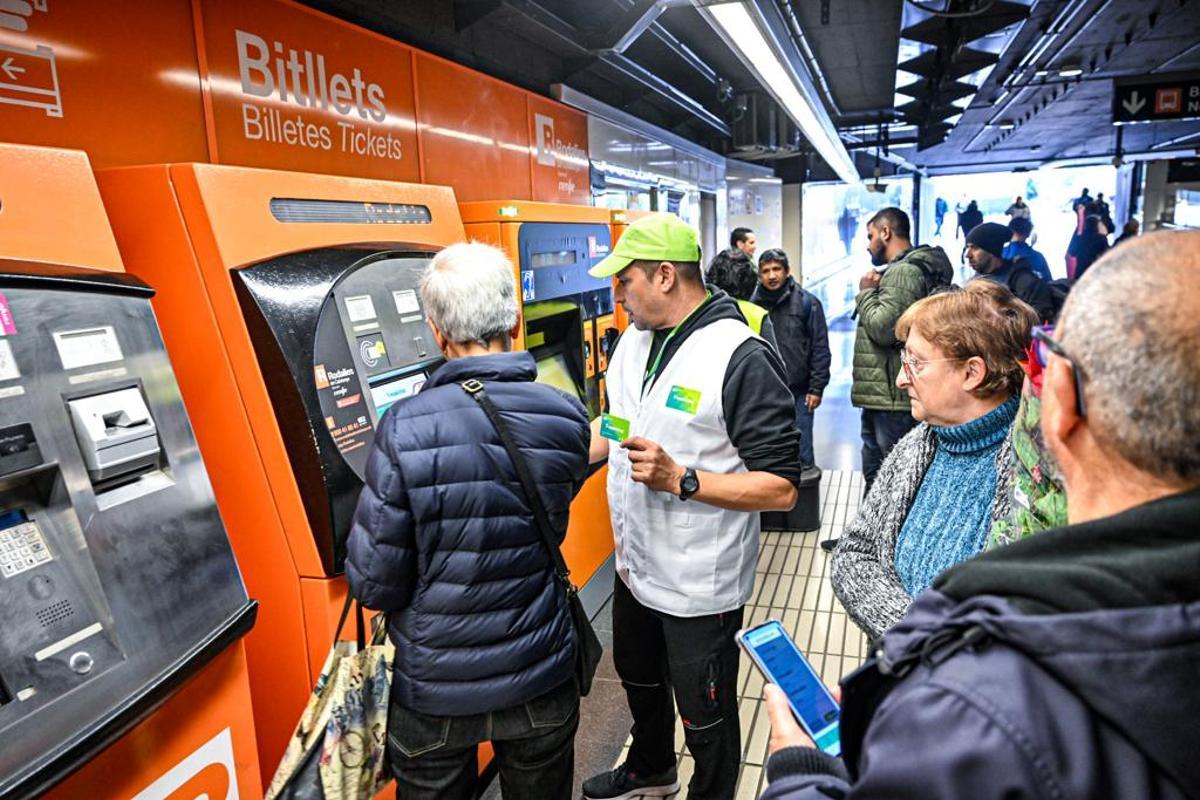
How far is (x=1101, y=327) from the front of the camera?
2.47 feet

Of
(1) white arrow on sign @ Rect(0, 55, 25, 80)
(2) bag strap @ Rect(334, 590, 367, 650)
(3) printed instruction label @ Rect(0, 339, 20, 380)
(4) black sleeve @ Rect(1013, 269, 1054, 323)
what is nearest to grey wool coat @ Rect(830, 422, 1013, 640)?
(2) bag strap @ Rect(334, 590, 367, 650)

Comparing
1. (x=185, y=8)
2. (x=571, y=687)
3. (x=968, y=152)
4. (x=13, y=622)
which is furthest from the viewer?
(x=968, y=152)

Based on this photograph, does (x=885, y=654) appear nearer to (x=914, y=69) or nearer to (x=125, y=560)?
(x=125, y=560)

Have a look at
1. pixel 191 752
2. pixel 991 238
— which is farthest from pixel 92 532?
pixel 991 238

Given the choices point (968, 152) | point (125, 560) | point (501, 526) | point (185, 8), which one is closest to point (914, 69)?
point (185, 8)

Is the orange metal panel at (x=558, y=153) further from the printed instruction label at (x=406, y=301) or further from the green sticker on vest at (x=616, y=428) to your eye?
the green sticker on vest at (x=616, y=428)

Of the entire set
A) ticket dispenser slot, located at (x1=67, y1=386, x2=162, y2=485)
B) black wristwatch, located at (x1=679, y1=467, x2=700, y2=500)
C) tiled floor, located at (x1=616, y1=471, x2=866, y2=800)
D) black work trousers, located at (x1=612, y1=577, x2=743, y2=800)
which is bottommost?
tiled floor, located at (x1=616, y1=471, x2=866, y2=800)

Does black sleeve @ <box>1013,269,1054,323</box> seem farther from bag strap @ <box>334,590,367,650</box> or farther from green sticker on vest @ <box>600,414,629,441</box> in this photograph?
bag strap @ <box>334,590,367,650</box>

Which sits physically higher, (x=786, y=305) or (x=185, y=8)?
(x=185, y=8)

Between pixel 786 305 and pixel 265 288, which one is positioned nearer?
pixel 265 288

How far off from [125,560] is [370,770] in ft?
2.18

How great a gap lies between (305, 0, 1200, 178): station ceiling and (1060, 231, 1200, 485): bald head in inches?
99.4

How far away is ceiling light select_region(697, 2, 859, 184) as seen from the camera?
3.03 meters

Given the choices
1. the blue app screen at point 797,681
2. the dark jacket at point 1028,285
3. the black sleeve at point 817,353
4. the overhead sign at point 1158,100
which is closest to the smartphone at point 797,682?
the blue app screen at point 797,681
